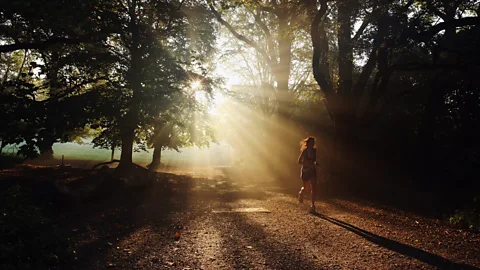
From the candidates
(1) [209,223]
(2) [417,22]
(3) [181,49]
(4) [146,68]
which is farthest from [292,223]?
(3) [181,49]

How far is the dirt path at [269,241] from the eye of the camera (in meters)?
4.17

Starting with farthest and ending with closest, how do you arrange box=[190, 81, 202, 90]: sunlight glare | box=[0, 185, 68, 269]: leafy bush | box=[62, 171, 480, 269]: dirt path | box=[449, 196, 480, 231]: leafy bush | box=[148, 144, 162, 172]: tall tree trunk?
box=[148, 144, 162, 172]: tall tree trunk → box=[190, 81, 202, 90]: sunlight glare → box=[449, 196, 480, 231]: leafy bush → box=[62, 171, 480, 269]: dirt path → box=[0, 185, 68, 269]: leafy bush

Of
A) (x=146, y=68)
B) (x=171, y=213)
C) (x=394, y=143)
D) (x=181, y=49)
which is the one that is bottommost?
(x=171, y=213)

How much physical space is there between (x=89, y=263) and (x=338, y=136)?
461 inches

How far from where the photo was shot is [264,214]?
25.0 feet

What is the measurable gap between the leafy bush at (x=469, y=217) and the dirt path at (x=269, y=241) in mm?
389

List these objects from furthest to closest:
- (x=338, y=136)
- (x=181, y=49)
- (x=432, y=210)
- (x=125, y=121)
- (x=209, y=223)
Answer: (x=181, y=49) < (x=338, y=136) < (x=125, y=121) < (x=432, y=210) < (x=209, y=223)

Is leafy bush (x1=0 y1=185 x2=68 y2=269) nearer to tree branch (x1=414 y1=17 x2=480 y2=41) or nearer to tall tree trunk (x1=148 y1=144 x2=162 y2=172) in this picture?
tree branch (x1=414 y1=17 x2=480 y2=41)

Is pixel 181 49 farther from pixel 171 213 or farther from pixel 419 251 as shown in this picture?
pixel 419 251

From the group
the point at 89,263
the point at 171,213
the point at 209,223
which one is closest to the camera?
the point at 89,263

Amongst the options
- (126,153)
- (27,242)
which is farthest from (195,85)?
(27,242)

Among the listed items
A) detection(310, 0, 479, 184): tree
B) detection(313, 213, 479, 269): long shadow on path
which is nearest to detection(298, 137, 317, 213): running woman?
detection(313, 213, 479, 269): long shadow on path

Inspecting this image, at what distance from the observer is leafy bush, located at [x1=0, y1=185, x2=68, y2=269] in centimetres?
314

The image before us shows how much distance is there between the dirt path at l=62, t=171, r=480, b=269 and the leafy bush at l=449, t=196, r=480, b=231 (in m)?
0.39
